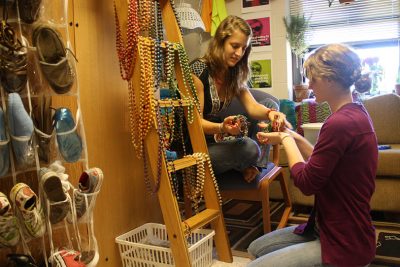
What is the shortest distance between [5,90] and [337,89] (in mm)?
957

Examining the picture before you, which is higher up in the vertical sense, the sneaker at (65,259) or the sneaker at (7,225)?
the sneaker at (7,225)

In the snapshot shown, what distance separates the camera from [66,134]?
112cm

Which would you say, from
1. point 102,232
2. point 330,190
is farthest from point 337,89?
point 102,232

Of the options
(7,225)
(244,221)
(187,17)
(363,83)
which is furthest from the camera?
(187,17)

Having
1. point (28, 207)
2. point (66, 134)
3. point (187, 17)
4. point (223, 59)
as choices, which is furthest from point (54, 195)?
point (187, 17)

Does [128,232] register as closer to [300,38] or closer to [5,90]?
[5,90]

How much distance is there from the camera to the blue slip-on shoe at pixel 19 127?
0.99 metres

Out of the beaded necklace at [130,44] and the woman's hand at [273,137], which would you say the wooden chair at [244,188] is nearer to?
the woman's hand at [273,137]

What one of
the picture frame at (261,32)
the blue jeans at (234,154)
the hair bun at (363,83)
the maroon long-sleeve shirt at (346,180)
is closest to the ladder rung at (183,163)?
the blue jeans at (234,154)

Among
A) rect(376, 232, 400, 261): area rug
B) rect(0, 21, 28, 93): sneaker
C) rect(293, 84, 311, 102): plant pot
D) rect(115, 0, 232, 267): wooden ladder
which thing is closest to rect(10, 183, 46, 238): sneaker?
rect(0, 21, 28, 93): sneaker

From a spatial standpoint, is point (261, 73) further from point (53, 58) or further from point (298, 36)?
point (53, 58)

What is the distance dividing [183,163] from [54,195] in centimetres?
58

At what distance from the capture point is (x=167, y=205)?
142 cm

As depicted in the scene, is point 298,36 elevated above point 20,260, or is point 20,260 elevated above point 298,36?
point 298,36
